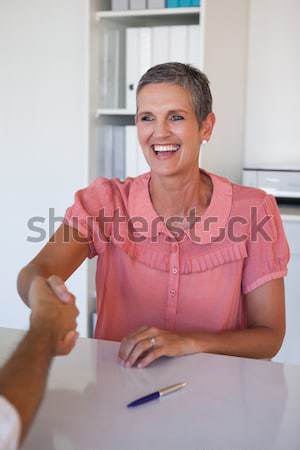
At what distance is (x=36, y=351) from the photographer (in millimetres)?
889

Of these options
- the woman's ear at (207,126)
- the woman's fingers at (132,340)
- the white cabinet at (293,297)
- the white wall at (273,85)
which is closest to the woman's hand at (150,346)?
the woman's fingers at (132,340)

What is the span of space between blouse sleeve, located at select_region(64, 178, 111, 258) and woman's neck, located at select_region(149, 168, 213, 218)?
0.13m

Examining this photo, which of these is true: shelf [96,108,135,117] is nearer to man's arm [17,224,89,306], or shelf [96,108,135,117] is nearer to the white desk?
man's arm [17,224,89,306]

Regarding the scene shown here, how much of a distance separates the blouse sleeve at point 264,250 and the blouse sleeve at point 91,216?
14.5 inches

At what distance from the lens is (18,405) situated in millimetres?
782

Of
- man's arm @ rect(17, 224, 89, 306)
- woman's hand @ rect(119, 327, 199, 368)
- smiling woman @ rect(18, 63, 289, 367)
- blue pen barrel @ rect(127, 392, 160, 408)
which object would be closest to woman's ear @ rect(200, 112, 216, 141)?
smiling woman @ rect(18, 63, 289, 367)

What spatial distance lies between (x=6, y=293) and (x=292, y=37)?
6.30 feet

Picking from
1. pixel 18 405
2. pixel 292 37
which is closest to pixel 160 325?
pixel 18 405

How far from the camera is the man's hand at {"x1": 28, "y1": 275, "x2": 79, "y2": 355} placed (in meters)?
1.00

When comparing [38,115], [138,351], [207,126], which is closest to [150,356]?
[138,351]

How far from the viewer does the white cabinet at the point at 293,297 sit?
100 inches

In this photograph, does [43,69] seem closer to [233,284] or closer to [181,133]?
[181,133]

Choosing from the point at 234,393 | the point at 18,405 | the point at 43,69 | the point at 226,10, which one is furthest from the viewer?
the point at 43,69

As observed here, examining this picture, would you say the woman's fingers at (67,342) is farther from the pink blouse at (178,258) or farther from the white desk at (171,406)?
the pink blouse at (178,258)
